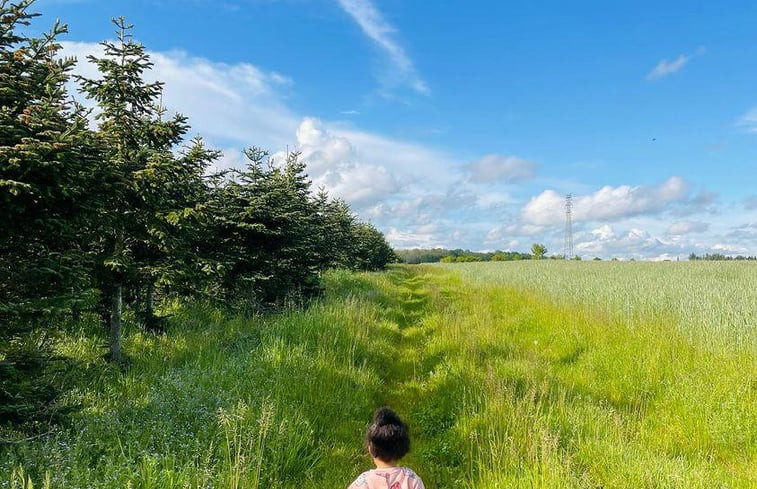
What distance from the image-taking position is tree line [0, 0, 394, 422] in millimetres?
4105

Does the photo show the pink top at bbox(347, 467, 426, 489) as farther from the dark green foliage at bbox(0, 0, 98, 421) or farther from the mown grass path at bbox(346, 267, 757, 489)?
the dark green foliage at bbox(0, 0, 98, 421)

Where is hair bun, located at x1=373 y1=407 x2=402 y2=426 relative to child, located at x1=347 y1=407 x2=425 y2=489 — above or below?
above

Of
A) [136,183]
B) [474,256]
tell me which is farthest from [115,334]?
[474,256]

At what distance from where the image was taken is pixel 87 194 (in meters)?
4.77

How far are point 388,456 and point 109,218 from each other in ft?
16.1

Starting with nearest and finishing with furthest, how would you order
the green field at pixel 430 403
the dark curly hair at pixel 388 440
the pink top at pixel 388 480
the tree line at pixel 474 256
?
the pink top at pixel 388 480 < the dark curly hair at pixel 388 440 < the green field at pixel 430 403 < the tree line at pixel 474 256

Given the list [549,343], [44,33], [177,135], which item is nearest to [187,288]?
[177,135]

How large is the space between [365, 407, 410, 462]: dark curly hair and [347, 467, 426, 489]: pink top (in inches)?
4.3

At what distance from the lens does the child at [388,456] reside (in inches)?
117

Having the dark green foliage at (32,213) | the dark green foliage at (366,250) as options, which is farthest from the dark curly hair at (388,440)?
the dark green foliage at (366,250)

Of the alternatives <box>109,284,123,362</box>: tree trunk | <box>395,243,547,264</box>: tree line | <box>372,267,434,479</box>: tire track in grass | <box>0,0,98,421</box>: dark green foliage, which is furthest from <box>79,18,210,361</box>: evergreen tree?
<box>395,243,547,264</box>: tree line

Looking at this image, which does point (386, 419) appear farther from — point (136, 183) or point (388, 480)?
point (136, 183)

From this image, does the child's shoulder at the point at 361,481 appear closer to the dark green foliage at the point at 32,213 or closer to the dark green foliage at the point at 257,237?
the dark green foliage at the point at 32,213

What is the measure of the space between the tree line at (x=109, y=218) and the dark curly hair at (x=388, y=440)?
329 cm
